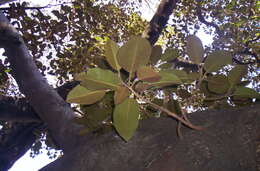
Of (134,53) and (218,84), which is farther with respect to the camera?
(218,84)

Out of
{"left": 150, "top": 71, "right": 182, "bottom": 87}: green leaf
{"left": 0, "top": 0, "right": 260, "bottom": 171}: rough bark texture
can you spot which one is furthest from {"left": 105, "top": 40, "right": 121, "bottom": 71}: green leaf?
{"left": 0, "top": 0, "right": 260, "bottom": 171}: rough bark texture

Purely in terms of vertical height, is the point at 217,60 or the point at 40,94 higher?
the point at 40,94

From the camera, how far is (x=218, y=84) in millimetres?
1200

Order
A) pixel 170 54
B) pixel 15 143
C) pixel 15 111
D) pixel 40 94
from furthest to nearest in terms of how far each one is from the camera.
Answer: pixel 15 143 → pixel 15 111 → pixel 40 94 → pixel 170 54

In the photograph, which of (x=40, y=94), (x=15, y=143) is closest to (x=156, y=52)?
(x=40, y=94)

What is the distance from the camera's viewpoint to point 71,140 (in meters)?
1.30

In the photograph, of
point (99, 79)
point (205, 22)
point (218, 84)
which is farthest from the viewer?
point (205, 22)

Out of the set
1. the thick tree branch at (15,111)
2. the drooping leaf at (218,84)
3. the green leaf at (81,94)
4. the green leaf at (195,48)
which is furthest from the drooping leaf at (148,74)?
the thick tree branch at (15,111)

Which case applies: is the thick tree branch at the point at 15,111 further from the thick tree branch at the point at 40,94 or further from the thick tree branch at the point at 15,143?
the thick tree branch at the point at 40,94

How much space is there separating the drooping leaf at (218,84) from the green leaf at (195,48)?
13 cm

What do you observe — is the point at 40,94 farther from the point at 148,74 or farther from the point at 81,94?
the point at 148,74

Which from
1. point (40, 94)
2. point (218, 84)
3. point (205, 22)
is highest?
point (205, 22)

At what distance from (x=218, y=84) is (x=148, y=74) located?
0.47 metres

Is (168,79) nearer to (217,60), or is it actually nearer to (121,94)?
(121,94)
